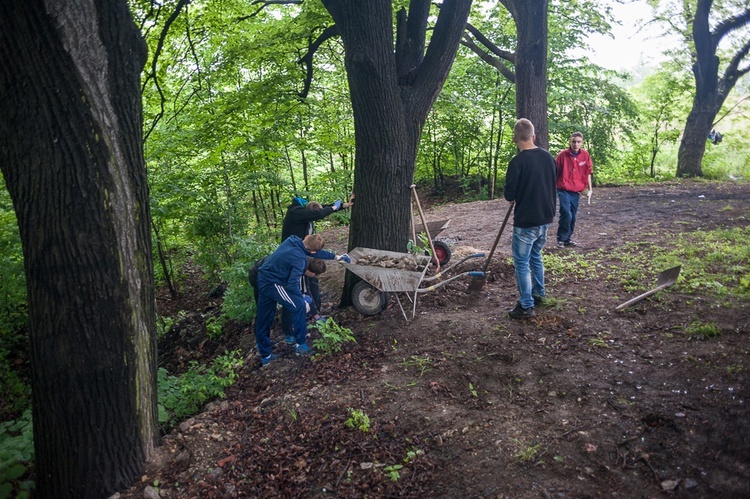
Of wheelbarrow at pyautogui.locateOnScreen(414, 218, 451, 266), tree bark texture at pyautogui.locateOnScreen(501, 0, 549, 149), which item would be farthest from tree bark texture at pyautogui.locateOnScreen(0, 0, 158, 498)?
tree bark texture at pyautogui.locateOnScreen(501, 0, 549, 149)

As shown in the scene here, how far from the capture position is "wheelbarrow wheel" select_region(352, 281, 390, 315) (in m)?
5.68

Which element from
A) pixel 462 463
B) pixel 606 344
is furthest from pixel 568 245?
pixel 462 463

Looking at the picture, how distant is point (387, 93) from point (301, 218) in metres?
1.77

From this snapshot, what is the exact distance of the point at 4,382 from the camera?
6828 mm

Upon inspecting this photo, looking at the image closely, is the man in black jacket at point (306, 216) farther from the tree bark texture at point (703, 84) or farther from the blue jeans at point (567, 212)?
the tree bark texture at point (703, 84)

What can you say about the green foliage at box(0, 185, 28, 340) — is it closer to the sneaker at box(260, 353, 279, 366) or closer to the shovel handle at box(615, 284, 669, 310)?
the sneaker at box(260, 353, 279, 366)

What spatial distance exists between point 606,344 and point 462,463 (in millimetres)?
1999

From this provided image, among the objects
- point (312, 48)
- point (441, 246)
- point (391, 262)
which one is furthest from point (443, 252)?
point (312, 48)

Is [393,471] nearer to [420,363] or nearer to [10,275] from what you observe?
[420,363]

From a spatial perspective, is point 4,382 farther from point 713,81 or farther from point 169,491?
point 713,81

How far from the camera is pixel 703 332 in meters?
4.17

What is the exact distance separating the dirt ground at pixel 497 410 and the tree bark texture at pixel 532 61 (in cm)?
540

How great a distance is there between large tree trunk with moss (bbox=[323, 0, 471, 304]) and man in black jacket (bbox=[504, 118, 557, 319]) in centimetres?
130

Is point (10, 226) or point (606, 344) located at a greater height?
point (10, 226)
